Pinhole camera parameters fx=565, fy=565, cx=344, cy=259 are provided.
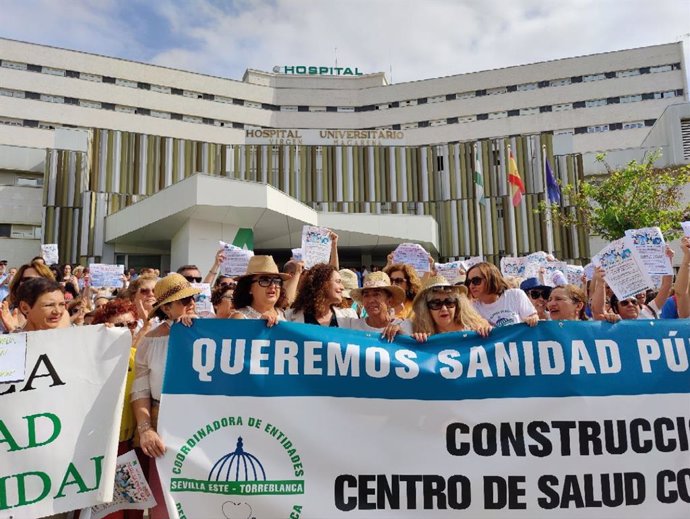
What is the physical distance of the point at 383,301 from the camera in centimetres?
485

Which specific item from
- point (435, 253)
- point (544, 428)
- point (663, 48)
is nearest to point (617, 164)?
point (435, 253)

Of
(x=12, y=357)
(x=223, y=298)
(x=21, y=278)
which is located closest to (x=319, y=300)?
(x=223, y=298)

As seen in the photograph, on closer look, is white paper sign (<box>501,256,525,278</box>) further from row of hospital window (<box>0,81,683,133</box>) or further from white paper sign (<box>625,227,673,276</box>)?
row of hospital window (<box>0,81,683,133</box>)

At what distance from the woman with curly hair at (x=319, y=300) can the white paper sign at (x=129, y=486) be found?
1690 millimetres

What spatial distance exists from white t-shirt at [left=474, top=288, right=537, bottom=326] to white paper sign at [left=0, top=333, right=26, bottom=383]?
11.5 feet

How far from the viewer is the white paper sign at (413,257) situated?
26.1 feet

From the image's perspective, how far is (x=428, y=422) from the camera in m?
3.54

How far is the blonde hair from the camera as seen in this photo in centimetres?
399

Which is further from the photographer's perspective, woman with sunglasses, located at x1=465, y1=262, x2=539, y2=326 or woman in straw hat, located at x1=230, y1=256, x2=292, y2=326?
woman with sunglasses, located at x1=465, y1=262, x2=539, y2=326

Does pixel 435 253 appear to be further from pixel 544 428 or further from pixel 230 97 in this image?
pixel 544 428

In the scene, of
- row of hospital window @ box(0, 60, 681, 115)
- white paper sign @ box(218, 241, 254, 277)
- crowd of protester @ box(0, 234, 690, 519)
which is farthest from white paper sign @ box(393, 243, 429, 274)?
row of hospital window @ box(0, 60, 681, 115)

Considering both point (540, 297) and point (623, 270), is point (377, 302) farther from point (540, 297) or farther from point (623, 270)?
point (540, 297)

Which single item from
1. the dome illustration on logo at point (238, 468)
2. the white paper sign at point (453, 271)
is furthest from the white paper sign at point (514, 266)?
the dome illustration on logo at point (238, 468)

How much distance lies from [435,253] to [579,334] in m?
29.5
